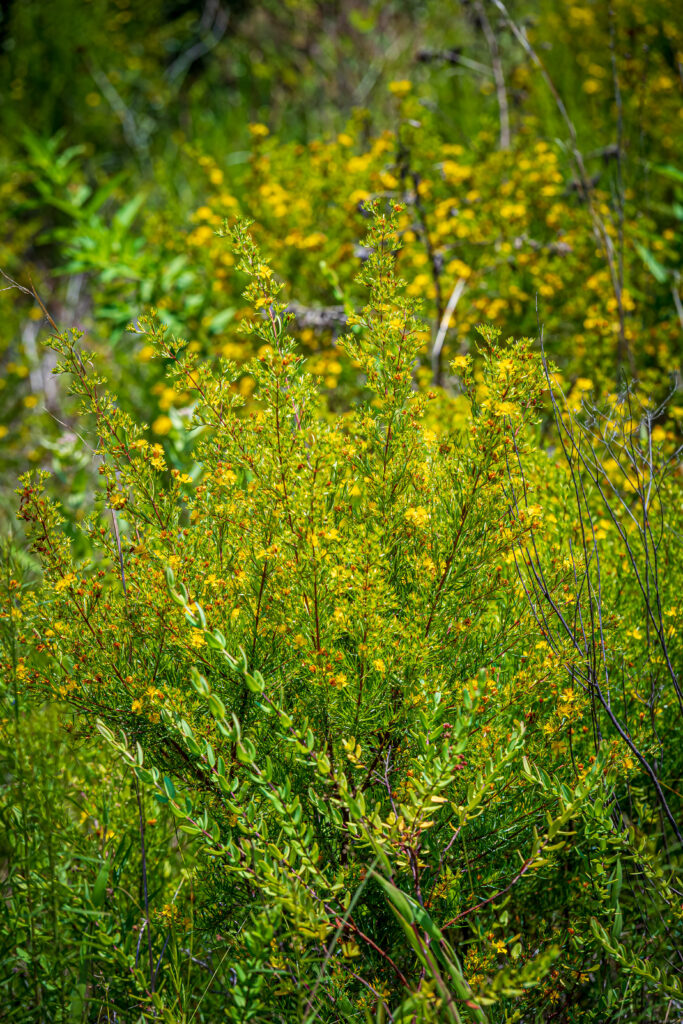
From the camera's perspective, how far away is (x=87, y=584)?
51.1 inches

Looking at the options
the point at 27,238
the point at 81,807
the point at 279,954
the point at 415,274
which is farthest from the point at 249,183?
the point at 279,954

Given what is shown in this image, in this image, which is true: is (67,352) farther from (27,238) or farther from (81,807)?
(27,238)

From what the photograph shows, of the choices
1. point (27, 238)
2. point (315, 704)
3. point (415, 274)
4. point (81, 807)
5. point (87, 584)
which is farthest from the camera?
point (27, 238)

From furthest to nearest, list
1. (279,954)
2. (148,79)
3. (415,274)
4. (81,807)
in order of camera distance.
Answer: (148,79), (415,274), (81,807), (279,954)

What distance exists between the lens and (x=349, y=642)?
1.28m

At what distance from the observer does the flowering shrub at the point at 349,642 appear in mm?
1149

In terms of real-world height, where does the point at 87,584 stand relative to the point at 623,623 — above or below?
above

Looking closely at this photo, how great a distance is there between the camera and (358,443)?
1.31m

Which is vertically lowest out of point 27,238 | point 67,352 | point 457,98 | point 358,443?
point 457,98

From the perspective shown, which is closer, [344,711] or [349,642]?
[344,711]

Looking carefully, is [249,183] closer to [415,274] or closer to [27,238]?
[415,274]

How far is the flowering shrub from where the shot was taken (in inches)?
45.3

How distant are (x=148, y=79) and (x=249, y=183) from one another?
11.5ft

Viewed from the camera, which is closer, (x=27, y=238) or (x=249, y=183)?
(x=249, y=183)
